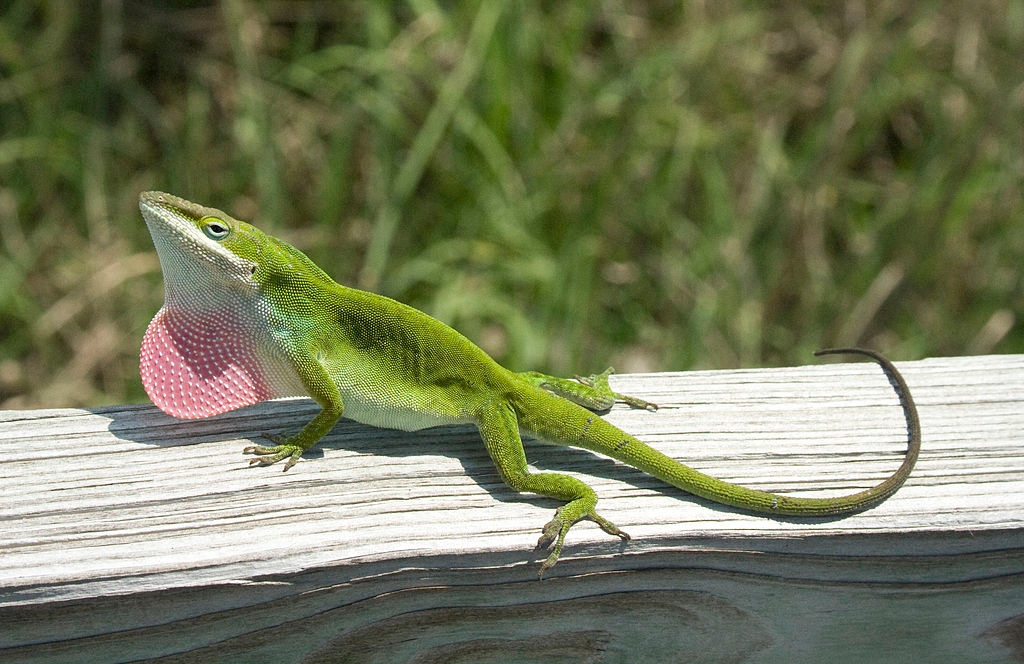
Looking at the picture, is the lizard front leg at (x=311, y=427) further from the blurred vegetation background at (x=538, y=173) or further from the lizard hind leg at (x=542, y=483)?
the blurred vegetation background at (x=538, y=173)

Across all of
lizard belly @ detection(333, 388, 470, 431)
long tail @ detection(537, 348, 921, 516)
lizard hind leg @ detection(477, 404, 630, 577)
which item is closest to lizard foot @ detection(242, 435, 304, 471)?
lizard belly @ detection(333, 388, 470, 431)

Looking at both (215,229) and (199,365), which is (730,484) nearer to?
(199,365)

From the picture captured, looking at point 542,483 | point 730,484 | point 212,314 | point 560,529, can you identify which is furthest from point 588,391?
point 212,314

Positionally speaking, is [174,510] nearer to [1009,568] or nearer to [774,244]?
[1009,568]

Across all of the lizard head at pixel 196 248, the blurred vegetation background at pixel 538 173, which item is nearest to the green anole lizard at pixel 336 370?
the lizard head at pixel 196 248

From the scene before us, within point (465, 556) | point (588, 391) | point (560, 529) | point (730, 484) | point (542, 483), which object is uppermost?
point (588, 391)

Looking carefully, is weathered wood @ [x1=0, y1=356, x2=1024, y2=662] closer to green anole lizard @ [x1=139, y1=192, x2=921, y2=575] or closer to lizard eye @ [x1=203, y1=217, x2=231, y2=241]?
green anole lizard @ [x1=139, y1=192, x2=921, y2=575]
